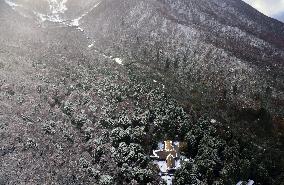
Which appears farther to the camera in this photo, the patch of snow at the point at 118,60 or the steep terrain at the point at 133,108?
the patch of snow at the point at 118,60

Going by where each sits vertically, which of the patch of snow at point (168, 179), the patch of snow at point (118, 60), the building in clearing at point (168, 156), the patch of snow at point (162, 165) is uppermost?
the patch of snow at point (118, 60)

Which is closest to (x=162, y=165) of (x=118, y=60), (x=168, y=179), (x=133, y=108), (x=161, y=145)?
→ (x=168, y=179)

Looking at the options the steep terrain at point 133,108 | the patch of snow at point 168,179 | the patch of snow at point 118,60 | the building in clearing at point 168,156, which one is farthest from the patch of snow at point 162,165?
the patch of snow at point 118,60

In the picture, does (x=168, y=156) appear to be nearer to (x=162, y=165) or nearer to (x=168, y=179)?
(x=162, y=165)

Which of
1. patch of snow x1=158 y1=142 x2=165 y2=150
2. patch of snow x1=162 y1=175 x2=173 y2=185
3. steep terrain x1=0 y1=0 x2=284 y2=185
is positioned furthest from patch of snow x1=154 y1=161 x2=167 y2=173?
patch of snow x1=158 y1=142 x2=165 y2=150

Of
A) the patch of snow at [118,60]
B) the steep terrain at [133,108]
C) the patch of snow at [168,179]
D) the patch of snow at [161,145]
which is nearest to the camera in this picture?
the steep terrain at [133,108]

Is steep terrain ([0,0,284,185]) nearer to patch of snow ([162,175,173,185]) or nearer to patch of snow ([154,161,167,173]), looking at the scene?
patch of snow ([162,175,173,185])

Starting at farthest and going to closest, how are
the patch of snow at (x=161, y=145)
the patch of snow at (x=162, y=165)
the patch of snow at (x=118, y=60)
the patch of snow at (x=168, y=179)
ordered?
1. the patch of snow at (x=118, y=60)
2. the patch of snow at (x=161, y=145)
3. the patch of snow at (x=162, y=165)
4. the patch of snow at (x=168, y=179)

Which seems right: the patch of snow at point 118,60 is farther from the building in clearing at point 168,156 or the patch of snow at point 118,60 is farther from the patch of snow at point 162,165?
the patch of snow at point 162,165

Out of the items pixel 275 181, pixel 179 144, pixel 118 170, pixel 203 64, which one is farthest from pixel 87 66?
pixel 275 181
